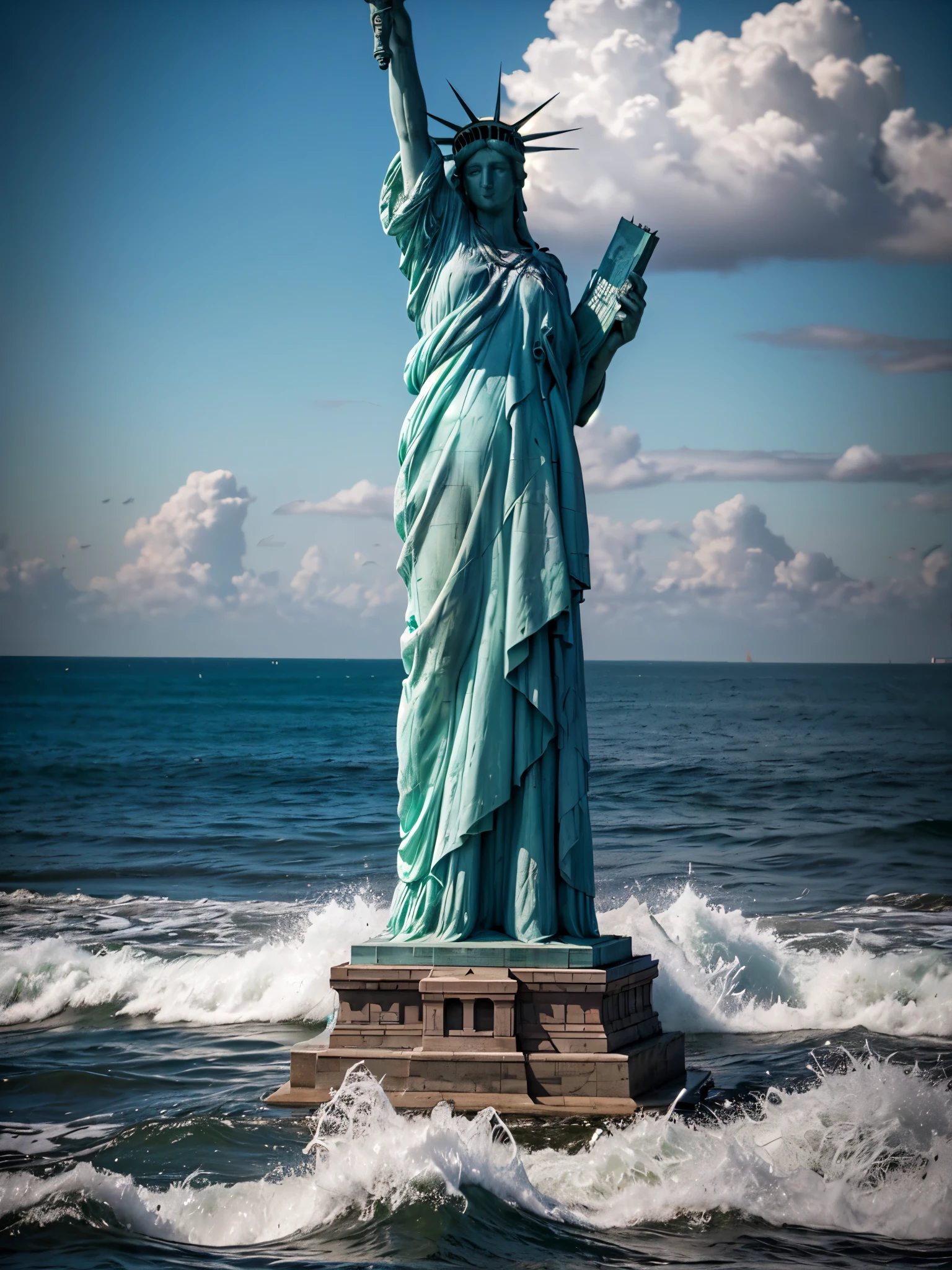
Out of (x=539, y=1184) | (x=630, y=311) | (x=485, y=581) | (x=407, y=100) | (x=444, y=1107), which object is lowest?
(x=539, y=1184)

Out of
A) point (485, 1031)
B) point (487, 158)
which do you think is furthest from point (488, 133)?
point (485, 1031)

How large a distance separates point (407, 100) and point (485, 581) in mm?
3517

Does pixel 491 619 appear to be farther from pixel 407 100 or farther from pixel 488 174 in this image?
pixel 407 100

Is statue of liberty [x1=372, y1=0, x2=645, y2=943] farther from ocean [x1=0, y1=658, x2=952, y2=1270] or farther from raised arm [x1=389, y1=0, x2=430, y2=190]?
ocean [x1=0, y1=658, x2=952, y2=1270]

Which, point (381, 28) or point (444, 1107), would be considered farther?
point (381, 28)

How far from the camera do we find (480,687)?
1029cm

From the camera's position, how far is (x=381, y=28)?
10.3 metres

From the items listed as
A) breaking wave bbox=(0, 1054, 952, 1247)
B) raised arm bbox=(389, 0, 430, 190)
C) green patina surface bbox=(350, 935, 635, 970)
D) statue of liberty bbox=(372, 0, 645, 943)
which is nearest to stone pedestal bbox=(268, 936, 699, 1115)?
green patina surface bbox=(350, 935, 635, 970)

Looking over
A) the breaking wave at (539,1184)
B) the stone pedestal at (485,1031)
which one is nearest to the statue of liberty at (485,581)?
the stone pedestal at (485,1031)

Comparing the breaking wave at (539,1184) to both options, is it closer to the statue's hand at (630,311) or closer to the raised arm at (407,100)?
the statue's hand at (630,311)

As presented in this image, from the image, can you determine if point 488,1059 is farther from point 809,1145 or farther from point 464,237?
point 464,237

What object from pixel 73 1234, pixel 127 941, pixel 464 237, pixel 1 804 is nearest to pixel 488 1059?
pixel 73 1234

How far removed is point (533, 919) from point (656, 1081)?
151 cm

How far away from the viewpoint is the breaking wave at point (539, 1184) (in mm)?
8148
